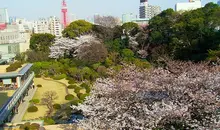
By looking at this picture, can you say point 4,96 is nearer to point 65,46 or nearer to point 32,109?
point 32,109

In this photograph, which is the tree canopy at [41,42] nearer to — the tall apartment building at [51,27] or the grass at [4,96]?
the grass at [4,96]

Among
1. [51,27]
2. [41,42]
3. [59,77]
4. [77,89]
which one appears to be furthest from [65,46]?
[51,27]

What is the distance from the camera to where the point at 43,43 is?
135 feet

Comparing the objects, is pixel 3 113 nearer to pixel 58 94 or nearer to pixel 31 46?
pixel 58 94

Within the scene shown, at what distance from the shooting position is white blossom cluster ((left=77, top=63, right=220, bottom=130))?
32.7ft

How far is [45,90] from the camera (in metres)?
26.5

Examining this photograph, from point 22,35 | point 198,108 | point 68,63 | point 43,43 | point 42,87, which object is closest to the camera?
point 198,108

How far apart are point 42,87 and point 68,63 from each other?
8100mm

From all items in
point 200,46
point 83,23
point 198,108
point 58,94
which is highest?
point 83,23

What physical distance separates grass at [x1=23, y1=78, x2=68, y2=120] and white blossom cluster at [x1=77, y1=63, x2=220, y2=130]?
745 cm

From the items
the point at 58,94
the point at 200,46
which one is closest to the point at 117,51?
the point at 200,46

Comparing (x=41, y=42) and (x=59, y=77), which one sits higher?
(x=41, y=42)

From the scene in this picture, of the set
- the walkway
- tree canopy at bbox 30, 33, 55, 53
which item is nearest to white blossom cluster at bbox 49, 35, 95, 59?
tree canopy at bbox 30, 33, 55, 53

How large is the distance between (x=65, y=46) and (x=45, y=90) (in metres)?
12.5
